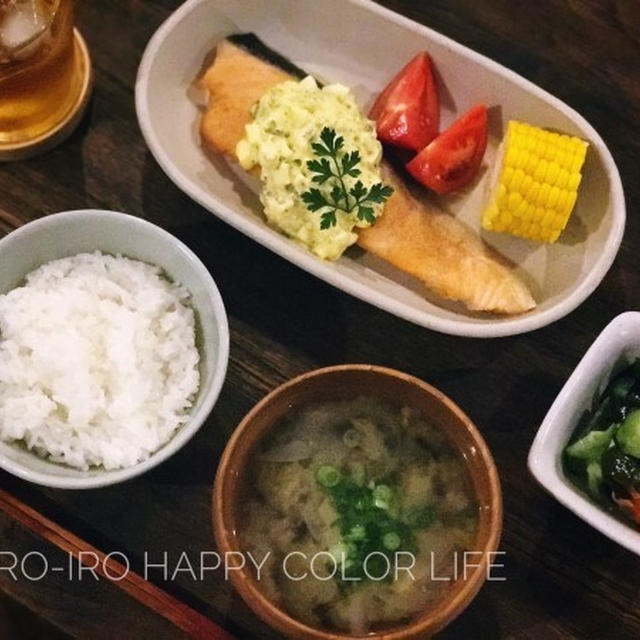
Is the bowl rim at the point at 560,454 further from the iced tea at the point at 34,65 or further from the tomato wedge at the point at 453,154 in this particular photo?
the iced tea at the point at 34,65

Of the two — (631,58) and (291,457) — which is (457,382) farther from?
(631,58)

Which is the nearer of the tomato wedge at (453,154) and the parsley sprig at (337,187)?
the parsley sprig at (337,187)

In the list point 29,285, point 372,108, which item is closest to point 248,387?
point 29,285

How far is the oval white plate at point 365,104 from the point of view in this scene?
71.2 inches

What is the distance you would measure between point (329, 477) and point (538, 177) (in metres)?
0.74

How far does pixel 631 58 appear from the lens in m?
2.09

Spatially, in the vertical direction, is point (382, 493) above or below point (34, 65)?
below

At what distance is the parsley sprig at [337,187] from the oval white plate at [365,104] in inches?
4.0

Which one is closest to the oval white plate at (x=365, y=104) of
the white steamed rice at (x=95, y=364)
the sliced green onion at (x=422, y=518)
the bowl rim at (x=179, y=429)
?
the bowl rim at (x=179, y=429)

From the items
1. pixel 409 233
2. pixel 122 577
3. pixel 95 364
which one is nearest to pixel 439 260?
pixel 409 233

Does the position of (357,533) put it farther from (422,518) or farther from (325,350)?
(325,350)

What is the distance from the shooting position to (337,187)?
1.83m

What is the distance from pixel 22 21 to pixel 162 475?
0.95 metres

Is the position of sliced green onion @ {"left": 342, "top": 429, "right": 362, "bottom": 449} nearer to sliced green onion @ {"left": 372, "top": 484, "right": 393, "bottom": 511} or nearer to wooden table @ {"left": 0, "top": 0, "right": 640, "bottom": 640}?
sliced green onion @ {"left": 372, "top": 484, "right": 393, "bottom": 511}
